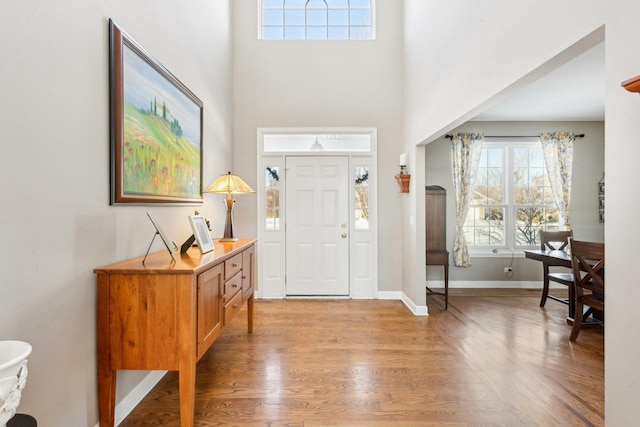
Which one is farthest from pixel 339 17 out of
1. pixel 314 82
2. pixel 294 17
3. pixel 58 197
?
pixel 58 197

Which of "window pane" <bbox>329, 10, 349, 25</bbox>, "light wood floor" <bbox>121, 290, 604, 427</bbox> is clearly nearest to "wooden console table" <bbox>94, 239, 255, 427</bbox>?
"light wood floor" <bbox>121, 290, 604, 427</bbox>

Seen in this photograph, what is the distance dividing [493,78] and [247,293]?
269cm

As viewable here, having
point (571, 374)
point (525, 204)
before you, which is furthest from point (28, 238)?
point (525, 204)

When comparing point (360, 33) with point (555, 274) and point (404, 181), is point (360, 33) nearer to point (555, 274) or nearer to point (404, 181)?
→ point (404, 181)

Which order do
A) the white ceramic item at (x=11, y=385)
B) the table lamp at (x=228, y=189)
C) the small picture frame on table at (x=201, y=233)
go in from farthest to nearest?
the table lamp at (x=228, y=189) → the small picture frame on table at (x=201, y=233) → the white ceramic item at (x=11, y=385)

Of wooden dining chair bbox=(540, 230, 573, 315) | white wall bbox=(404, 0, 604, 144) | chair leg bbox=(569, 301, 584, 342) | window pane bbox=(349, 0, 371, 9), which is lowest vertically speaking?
chair leg bbox=(569, 301, 584, 342)

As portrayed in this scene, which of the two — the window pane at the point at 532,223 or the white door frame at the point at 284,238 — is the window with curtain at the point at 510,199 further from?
the white door frame at the point at 284,238

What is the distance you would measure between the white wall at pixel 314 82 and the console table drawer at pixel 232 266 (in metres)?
1.79

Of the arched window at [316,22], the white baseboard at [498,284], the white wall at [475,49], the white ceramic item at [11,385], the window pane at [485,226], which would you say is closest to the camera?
the white ceramic item at [11,385]

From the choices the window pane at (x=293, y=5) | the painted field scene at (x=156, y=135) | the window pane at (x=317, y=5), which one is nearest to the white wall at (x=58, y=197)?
the painted field scene at (x=156, y=135)

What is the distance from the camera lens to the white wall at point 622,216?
4.00 ft

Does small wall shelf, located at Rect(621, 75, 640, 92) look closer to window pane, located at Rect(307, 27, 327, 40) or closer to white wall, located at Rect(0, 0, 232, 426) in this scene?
white wall, located at Rect(0, 0, 232, 426)

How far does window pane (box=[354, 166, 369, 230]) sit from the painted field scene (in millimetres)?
2264

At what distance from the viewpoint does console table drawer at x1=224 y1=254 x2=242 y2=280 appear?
2.23m
